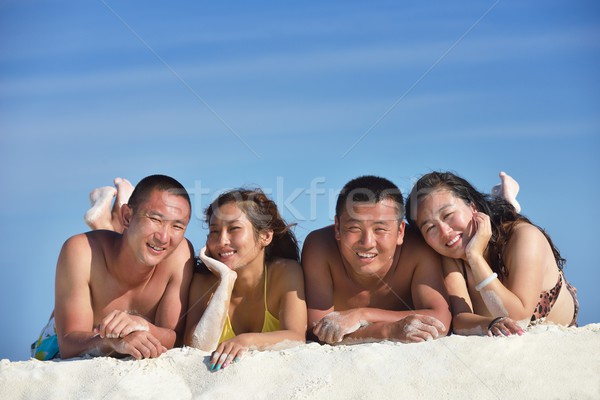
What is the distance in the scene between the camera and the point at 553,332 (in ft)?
16.8

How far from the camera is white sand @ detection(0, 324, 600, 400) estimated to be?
177 inches

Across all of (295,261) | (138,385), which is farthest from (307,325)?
(138,385)

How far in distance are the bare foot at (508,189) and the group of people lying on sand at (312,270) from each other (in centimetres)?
108

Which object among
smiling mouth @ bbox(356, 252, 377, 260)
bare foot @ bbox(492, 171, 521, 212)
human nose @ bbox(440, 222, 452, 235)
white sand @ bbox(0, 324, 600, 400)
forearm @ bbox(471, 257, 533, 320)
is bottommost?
white sand @ bbox(0, 324, 600, 400)

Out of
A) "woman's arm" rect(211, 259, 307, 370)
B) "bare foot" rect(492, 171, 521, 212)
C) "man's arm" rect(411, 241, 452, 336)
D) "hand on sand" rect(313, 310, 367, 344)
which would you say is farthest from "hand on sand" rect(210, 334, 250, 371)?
"bare foot" rect(492, 171, 521, 212)

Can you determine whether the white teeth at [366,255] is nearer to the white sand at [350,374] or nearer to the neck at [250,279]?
the neck at [250,279]

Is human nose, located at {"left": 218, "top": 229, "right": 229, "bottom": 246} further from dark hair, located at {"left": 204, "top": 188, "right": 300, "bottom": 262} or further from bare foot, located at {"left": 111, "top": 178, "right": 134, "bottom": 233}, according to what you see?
bare foot, located at {"left": 111, "top": 178, "right": 134, "bottom": 233}

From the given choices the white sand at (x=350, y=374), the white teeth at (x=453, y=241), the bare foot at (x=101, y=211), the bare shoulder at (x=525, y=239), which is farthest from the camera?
the bare foot at (x=101, y=211)

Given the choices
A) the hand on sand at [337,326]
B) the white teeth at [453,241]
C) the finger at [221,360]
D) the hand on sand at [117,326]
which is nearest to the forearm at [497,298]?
the white teeth at [453,241]

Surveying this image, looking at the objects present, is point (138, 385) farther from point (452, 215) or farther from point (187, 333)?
point (452, 215)

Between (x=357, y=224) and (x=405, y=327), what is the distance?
3.32ft

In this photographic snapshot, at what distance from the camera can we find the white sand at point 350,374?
4508mm

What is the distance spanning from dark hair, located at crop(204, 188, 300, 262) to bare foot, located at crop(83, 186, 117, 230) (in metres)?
2.39


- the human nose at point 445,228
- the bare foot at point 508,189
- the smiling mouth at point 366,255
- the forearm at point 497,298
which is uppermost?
the bare foot at point 508,189
